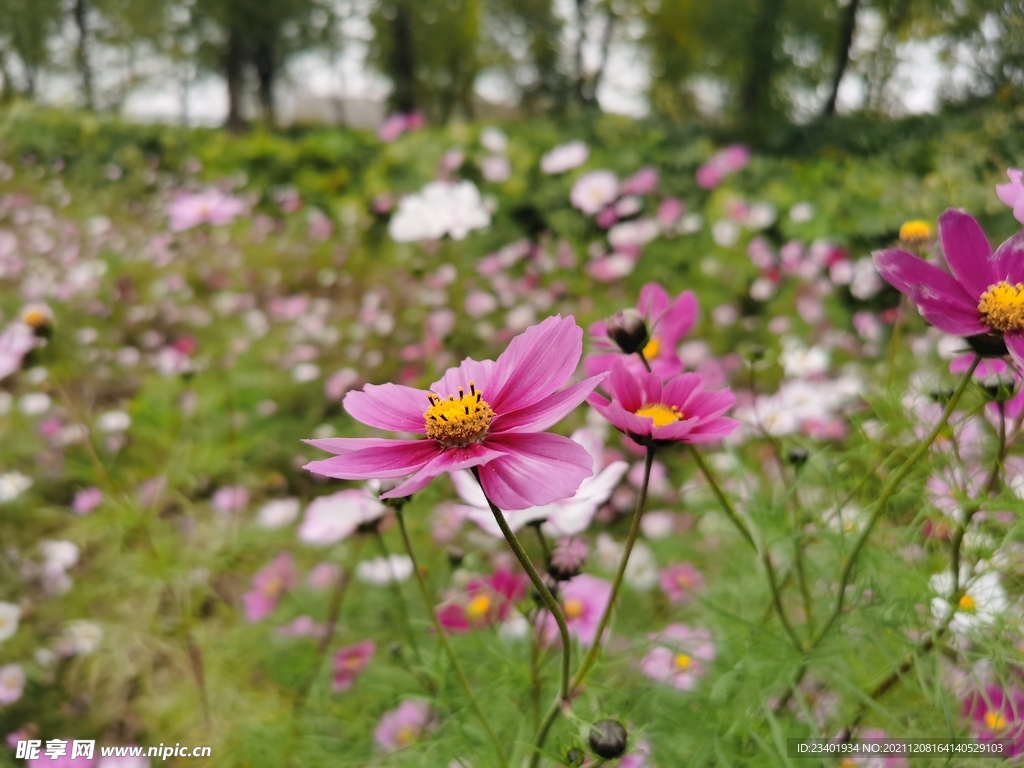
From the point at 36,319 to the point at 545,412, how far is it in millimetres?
819

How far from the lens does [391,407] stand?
0.37 meters

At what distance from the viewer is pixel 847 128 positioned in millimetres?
2867

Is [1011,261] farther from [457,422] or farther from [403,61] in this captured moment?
[403,61]

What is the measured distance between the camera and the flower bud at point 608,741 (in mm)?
310

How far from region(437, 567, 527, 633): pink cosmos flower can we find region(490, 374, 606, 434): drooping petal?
0.92 feet

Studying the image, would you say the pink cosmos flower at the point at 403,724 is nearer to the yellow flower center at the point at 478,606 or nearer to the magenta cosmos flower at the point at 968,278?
the yellow flower center at the point at 478,606

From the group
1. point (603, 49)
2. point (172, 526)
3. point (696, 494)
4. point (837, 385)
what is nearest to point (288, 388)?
point (172, 526)

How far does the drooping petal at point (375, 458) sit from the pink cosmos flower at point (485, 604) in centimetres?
28

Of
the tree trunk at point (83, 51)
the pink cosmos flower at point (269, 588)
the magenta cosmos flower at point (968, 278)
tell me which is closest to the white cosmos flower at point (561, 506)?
the magenta cosmos flower at point (968, 278)

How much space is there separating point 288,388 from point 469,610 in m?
1.20

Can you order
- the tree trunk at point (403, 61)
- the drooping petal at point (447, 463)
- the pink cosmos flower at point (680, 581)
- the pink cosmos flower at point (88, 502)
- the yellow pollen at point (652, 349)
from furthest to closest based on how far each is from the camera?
the tree trunk at point (403, 61)
the pink cosmos flower at point (88, 502)
the pink cosmos flower at point (680, 581)
the yellow pollen at point (652, 349)
the drooping petal at point (447, 463)

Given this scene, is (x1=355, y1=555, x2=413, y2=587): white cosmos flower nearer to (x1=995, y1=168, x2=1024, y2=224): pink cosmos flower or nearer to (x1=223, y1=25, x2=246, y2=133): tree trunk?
(x1=995, y1=168, x2=1024, y2=224): pink cosmos flower

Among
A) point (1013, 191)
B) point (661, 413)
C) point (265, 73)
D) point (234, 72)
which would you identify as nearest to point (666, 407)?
point (661, 413)

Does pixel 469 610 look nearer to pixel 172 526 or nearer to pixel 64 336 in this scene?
pixel 172 526
